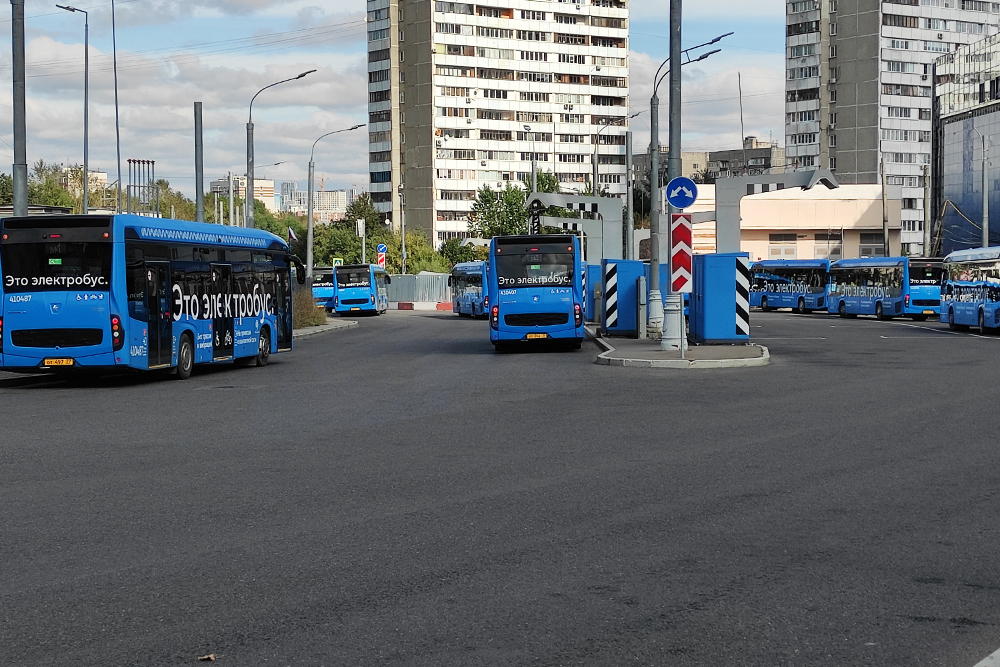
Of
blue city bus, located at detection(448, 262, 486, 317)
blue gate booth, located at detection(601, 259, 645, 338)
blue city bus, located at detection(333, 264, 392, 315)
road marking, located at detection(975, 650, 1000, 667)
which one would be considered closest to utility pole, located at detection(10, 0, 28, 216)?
blue gate booth, located at detection(601, 259, 645, 338)

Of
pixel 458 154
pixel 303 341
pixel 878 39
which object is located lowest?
pixel 303 341

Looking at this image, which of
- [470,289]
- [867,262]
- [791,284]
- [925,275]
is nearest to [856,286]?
[867,262]

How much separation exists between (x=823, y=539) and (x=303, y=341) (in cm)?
3368

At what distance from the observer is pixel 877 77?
429 ft

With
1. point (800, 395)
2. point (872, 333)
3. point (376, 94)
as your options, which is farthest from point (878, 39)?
point (800, 395)

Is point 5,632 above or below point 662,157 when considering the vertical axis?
below

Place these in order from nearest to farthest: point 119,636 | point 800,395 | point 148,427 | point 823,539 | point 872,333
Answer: point 119,636 → point 823,539 → point 148,427 → point 800,395 → point 872,333

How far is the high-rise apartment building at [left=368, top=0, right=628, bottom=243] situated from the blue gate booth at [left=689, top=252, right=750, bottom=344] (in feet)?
330

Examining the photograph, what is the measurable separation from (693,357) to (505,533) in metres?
16.9

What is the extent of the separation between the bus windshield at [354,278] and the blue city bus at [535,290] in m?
38.7

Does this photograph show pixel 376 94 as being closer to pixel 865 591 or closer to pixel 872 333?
pixel 872 333

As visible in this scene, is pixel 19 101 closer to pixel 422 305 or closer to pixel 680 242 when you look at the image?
A: pixel 680 242

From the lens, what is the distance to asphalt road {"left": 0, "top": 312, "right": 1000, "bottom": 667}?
5.54m

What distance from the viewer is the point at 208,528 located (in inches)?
321
